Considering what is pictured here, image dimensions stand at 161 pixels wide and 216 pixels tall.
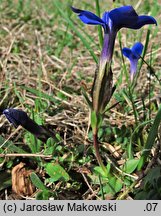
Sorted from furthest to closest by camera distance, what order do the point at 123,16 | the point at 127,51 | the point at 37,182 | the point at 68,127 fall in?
the point at 68,127, the point at 127,51, the point at 37,182, the point at 123,16

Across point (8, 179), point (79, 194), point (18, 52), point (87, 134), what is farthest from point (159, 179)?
point (18, 52)

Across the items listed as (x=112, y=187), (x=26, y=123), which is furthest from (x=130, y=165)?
(x=26, y=123)

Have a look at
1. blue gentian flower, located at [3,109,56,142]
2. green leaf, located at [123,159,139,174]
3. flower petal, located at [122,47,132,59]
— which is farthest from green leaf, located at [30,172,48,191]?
flower petal, located at [122,47,132,59]

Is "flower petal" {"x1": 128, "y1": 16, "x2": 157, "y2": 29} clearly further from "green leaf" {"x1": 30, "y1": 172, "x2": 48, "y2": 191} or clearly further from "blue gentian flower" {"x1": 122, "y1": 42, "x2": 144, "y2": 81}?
"green leaf" {"x1": 30, "y1": 172, "x2": 48, "y2": 191}

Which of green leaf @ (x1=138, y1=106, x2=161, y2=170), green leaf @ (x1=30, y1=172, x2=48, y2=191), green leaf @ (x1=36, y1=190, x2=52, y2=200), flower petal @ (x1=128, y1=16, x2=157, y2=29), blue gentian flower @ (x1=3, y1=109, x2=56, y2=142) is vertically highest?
flower petal @ (x1=128, y1=16, x2=157, y2=29)

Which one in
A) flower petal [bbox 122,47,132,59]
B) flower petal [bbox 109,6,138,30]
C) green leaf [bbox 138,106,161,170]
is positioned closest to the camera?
flower petal [bbox 109,6,138,30]

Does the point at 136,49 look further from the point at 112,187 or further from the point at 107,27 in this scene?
the point at 112,187
